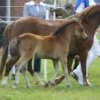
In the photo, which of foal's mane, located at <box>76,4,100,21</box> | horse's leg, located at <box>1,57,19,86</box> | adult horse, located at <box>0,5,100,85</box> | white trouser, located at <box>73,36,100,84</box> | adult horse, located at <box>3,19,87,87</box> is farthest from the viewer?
white trouser, located at <box>73,36,100,84</box>

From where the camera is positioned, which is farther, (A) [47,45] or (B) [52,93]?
(A) [47,45]

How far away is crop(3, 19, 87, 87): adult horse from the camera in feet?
37.5

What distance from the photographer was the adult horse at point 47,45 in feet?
37.5

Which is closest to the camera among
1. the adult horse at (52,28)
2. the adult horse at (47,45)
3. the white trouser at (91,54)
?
the adult horse at (47,45)

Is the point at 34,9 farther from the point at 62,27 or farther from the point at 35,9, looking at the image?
the point at 62,27

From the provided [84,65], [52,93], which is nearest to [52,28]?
[84,65]

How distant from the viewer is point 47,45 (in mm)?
11578

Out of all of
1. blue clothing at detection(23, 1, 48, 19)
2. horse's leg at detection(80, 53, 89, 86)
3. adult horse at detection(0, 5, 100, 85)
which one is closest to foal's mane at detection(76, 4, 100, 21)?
adult horse at detection(0, 5, 100, 85)

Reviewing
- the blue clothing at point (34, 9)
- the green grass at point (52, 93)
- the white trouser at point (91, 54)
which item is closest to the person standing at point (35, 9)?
the blue clothing at point (34, 9)

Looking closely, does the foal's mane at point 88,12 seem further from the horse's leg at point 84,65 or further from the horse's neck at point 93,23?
the horse's leg at point 84,65

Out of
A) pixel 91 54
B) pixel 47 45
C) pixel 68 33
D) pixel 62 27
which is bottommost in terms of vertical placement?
pixel 91 54

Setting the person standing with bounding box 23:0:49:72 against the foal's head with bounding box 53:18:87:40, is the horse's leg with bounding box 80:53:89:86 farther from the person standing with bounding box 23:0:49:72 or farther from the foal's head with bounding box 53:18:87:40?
the person standing with bounding box 23:0:49:72

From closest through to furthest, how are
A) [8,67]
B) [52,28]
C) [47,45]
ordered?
[47,45] → [8,67] → [52,28]

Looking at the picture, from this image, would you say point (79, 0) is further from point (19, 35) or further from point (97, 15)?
point (19, 35)
